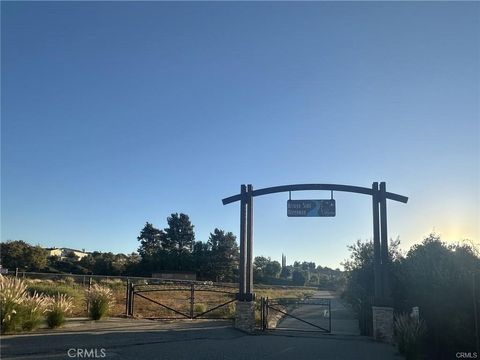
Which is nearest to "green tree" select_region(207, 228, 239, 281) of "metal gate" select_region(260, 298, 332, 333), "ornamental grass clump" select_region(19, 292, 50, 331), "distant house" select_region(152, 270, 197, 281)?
"distant house" select_region(152, 270, 197, 281)

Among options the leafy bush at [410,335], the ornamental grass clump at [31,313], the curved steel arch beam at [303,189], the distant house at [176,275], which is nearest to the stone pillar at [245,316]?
the curved steel arch beam at [303,189]

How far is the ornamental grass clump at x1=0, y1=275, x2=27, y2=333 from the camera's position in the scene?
1252 cm

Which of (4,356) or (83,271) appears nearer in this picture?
(4,356)

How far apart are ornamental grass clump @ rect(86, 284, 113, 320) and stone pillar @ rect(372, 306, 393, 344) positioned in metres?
9.51

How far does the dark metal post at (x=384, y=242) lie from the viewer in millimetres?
16578

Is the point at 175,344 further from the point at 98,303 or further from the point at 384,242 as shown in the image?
the point at 384,242

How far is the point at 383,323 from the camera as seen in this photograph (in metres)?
15.9

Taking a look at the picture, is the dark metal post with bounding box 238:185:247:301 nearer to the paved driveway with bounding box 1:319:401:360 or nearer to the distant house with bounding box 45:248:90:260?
the paved driveway with bounding box 1:319:401:360

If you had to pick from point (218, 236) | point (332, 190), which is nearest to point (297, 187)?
point (332, 190)

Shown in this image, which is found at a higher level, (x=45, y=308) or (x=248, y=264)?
(x=248, y=264)

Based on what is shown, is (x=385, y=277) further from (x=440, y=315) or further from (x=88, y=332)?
(x=88, y=332)

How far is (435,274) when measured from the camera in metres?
14.8

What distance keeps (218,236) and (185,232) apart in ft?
35.9

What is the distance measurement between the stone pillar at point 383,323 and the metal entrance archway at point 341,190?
0.26 m
